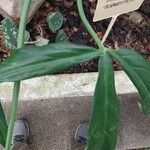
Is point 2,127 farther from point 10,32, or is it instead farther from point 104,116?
point 10,32

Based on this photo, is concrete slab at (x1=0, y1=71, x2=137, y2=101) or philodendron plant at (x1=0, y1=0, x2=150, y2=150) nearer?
philodendron plant at (x1=0, y1=0, x2=150, y2=150)

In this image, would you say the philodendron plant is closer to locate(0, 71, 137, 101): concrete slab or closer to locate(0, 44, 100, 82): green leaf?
locate(0, 44, 100, 82): green leaf


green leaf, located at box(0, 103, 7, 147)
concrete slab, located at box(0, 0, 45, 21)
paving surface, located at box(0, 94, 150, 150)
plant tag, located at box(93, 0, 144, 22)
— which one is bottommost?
paving surface, located at box(0, 94, 150, 150)

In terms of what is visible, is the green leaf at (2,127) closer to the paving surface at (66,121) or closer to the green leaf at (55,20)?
the paving surface at (66,121)

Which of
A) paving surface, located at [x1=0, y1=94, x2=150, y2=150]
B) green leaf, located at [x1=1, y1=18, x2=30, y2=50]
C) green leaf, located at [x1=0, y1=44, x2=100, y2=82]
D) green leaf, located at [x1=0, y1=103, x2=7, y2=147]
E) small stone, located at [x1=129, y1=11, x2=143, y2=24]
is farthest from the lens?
small stone, located at [x1=129, y1=11, x2=143, y2=24]

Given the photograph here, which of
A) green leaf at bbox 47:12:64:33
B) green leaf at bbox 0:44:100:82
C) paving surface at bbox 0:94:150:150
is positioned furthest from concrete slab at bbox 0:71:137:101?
green leaf at bbox 0:44:100:82

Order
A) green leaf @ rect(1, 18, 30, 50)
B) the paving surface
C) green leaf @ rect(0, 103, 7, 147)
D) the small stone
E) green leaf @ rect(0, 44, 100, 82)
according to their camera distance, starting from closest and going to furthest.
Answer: green leaf @ rect(0, 44, 100, 82) → green leaf @ rect(0, 103, 7, 147) → green leaf @ rect(1, 18, 30, 50) → the paving surface → the small stone

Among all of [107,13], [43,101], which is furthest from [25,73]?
[43,101]

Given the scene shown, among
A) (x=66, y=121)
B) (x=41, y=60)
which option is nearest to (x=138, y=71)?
(x=41, y=60)
